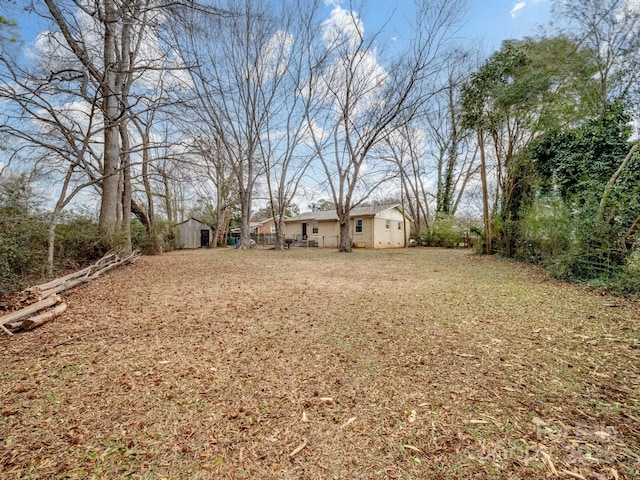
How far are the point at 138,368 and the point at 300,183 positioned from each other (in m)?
15.2

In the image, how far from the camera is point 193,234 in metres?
22.1

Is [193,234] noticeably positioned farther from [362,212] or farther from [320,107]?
[320,107]

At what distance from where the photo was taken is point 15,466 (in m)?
1.44

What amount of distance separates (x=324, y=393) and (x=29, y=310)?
394 centimetres

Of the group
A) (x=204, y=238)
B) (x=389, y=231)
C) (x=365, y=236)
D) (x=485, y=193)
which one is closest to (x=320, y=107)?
(x=485, y=193)

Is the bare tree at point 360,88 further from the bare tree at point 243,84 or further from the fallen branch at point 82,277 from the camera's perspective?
the fallen branch at point 82,277

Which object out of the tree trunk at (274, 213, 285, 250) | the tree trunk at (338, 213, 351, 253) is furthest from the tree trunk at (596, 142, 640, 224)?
the tree trunk at (274, 213, 285, 250)

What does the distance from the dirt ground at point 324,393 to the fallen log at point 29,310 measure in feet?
0.90

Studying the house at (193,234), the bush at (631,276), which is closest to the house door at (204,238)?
the house at (193,234)

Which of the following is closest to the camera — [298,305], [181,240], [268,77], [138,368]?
[138,368]

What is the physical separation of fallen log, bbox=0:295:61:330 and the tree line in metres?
1.90

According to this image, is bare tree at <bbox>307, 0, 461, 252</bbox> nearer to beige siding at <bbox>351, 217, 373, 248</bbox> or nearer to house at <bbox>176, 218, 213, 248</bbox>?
beige siding at <bbox>351, 217, 373, 248</bbox>

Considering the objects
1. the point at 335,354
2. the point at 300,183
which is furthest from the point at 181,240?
the point at 335,354

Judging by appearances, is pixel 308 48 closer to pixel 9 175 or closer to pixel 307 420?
pixel 9 175
